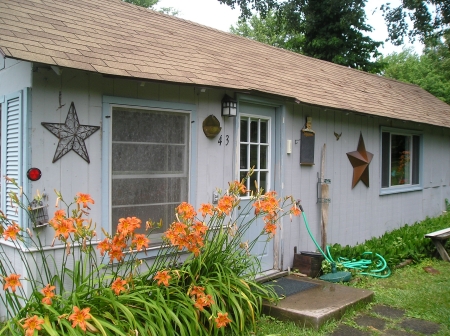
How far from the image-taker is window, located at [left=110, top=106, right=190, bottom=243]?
200 inches

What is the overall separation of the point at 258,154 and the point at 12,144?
318 centimetres

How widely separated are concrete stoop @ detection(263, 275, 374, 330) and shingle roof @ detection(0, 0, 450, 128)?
2588 mm

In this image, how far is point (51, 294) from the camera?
3.52 m

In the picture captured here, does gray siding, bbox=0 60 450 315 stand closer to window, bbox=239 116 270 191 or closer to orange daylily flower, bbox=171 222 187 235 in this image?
window, bbox=239 116 270 191

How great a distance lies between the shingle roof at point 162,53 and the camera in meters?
4.70

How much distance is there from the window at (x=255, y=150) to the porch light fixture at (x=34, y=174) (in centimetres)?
271

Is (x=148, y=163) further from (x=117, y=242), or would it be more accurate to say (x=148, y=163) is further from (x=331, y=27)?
(x=331, y=27)

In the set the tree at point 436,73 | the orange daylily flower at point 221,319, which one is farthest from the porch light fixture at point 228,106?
the tree at point 436,73

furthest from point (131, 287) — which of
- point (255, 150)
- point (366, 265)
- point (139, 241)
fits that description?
point (366, 265)

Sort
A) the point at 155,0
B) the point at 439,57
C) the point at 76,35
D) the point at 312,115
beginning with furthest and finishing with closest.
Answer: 1. the point at 155,0
2. the point at 439,57
3. the point at 312,115
4. the point at 76,35

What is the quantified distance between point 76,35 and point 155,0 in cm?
2793

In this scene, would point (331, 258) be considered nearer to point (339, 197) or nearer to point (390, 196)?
point (339, 197)

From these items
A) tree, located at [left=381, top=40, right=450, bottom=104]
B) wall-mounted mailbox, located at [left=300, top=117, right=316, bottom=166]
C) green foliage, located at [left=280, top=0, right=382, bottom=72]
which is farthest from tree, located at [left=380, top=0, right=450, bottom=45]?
wall-mounted mailbox, located at [left=300, top=117, right=316, bottom=166]

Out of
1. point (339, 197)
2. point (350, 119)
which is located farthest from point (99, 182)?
point (350, 119)
